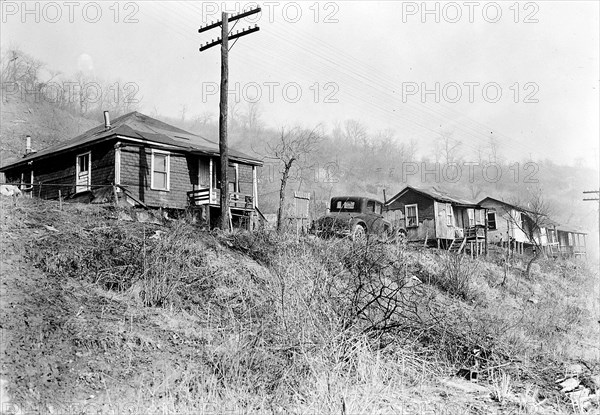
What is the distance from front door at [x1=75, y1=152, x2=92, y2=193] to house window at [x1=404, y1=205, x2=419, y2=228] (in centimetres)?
2102

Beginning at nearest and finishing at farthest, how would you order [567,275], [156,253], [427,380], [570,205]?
[427,380] < [156,253] < [567,275] < [570,205]

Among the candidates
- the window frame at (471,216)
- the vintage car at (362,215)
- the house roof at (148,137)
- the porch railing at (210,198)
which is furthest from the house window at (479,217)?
the porch railing at (210,198)

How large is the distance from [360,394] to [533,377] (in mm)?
3696

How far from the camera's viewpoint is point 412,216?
34.3 metres

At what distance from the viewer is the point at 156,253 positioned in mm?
9203

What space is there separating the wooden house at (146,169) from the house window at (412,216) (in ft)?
45.3

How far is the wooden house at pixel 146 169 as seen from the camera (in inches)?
784

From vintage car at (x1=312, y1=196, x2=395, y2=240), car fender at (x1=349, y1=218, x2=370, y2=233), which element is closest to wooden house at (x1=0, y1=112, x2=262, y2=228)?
vintage car at (x1=312, y1=196, x2=395, y2=240)

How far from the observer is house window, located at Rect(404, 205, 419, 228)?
34125mm

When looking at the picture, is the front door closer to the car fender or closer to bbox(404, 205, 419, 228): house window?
the car fender

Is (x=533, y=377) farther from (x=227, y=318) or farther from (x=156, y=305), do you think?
(x=156, y=305)

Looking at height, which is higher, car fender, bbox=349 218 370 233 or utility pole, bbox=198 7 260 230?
utility pole, bbox=198 7 260 230

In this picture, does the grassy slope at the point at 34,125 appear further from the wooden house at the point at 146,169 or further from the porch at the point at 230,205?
the porch at the point at 230,205

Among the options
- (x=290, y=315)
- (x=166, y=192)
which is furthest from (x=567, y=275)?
(x=290, y=315)
